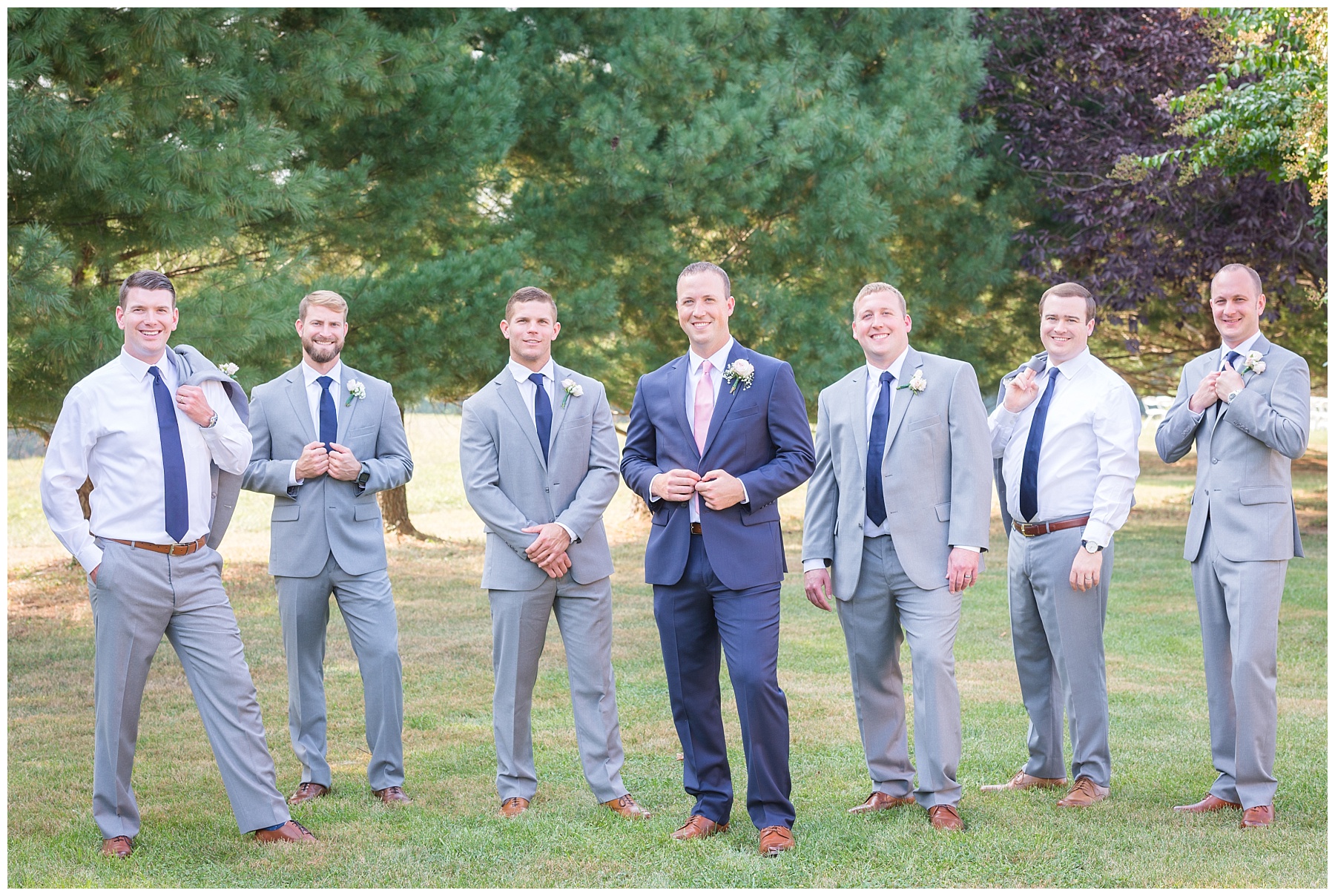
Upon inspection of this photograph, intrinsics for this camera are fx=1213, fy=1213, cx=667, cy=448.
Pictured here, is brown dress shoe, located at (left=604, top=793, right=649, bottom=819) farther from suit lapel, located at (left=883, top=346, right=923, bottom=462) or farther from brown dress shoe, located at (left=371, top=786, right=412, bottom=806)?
suit lapel, located at (left=883, top=346, right=923, bottom=462)

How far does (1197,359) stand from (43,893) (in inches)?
197

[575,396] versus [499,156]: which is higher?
[499,156]

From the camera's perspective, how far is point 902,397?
4.92 m

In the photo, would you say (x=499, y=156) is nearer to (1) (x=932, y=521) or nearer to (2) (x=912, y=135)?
(2) (x=912, y=135)

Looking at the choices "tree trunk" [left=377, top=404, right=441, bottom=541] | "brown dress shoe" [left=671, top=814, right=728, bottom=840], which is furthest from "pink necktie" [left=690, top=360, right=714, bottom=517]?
"tree trunk" [left=377, top=404, right=441, bottom=541]

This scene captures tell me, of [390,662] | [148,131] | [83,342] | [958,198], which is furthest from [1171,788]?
[958,198]

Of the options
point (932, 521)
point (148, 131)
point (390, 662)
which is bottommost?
point (390, 662)

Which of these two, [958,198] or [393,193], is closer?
[393,193]

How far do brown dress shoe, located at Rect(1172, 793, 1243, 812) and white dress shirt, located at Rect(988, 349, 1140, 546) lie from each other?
3.76 ft

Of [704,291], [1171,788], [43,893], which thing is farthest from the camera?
[1171,788]

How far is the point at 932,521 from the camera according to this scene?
15.8 ft

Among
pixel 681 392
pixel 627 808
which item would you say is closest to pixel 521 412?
pixel 681 392

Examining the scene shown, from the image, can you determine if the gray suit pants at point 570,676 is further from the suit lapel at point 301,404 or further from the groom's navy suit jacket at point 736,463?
the suit lapel at point 301,404

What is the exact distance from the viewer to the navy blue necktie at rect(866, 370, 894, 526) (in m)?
4.90
